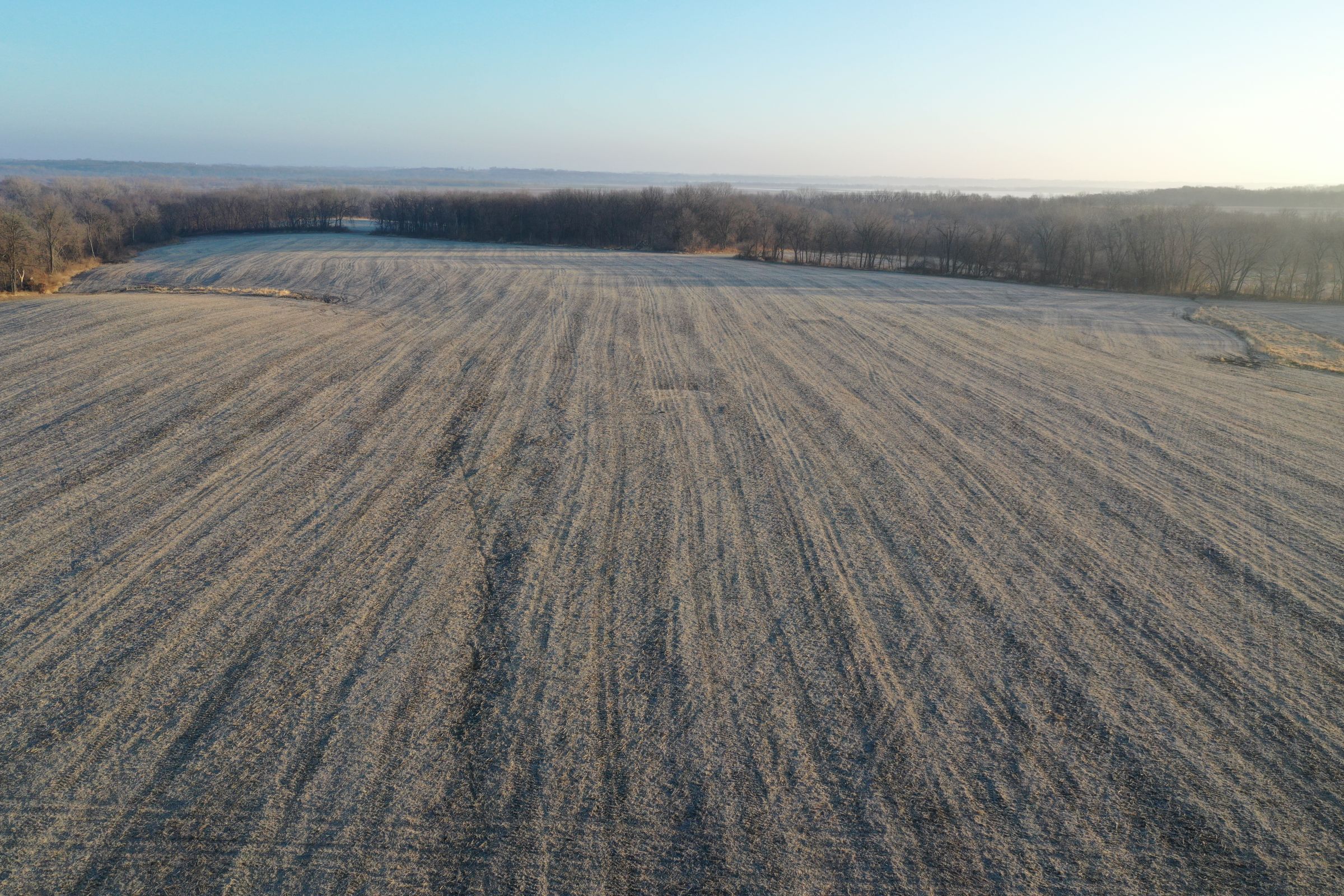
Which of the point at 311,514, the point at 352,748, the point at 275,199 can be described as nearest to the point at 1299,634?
the point at 352,748

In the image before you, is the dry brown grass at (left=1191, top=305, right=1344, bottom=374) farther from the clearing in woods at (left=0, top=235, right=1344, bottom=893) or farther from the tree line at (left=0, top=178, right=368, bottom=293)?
the tree line at (left=0, top=178, right=368, bottom=293)

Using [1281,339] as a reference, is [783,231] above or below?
above

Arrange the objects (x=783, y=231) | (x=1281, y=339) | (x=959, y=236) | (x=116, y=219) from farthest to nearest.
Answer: (x=783, y=231) < (x=116, y=219) < (x=959, y=236) < (x=1281, y=339)

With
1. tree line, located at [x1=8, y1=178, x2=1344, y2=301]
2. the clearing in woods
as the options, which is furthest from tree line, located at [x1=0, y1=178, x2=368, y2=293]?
the clearing in woods

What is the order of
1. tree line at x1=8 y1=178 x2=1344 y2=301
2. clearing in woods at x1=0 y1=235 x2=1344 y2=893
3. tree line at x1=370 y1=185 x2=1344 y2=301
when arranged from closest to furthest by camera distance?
clearing in woods at x1=0 y1=235 x2=1344 y2=893 → tree line at x1=8 y1=178 x2=1344 y2=301 → tree line at x1=370 y1=185 x2=1344 y2=301

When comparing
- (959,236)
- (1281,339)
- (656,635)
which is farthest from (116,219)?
(1281,339)

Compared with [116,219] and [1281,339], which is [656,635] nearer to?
[1281,339]

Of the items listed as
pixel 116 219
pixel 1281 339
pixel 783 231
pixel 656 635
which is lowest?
pixel 656 635

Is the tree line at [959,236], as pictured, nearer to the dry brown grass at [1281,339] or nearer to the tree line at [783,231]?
the tree line at [783,231]
